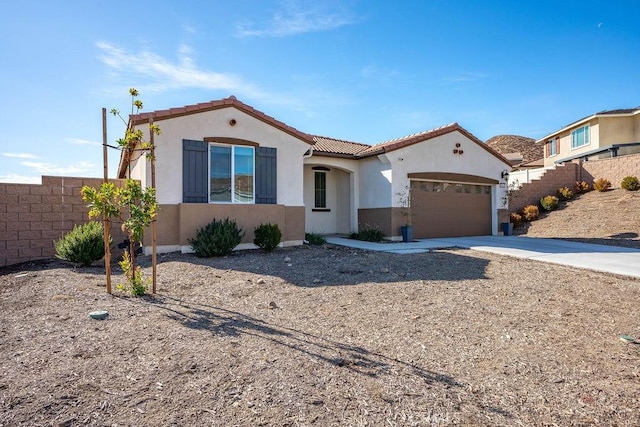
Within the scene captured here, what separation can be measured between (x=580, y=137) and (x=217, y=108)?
30.4 metres

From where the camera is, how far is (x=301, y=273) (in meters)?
7.82

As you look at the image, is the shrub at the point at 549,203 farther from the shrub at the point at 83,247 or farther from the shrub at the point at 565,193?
the shrub at the point at 83,247

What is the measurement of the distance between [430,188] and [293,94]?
7111 millimetres

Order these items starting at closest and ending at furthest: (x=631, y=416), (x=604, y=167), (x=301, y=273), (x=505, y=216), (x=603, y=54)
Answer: (x=631, y=416)
(x=301, y=273)
(x=603, y=54)
(x=505, y=216)
(x=604, y=167)

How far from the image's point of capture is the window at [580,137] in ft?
97.1

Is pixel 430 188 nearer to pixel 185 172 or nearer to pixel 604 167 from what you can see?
pixel 185 172

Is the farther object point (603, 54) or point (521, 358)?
point (603, 54)

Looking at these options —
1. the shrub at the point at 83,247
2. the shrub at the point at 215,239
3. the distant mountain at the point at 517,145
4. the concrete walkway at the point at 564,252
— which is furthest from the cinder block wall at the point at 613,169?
the distant mountain at the point at 517,145

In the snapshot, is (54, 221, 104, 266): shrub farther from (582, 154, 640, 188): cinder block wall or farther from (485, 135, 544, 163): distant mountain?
(485, 135, 544, 163): distant mountain

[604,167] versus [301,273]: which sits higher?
[604,167]

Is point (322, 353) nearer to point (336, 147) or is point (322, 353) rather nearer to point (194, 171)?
point (194, 171)

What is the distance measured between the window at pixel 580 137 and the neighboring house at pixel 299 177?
18244 mm

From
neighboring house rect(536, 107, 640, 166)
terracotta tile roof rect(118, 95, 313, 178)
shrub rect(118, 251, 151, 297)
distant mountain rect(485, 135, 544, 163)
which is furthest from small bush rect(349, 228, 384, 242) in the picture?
distant mountain rect(485, 135, 544, 163)

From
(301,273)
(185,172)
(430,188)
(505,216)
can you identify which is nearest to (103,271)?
(185,172)
